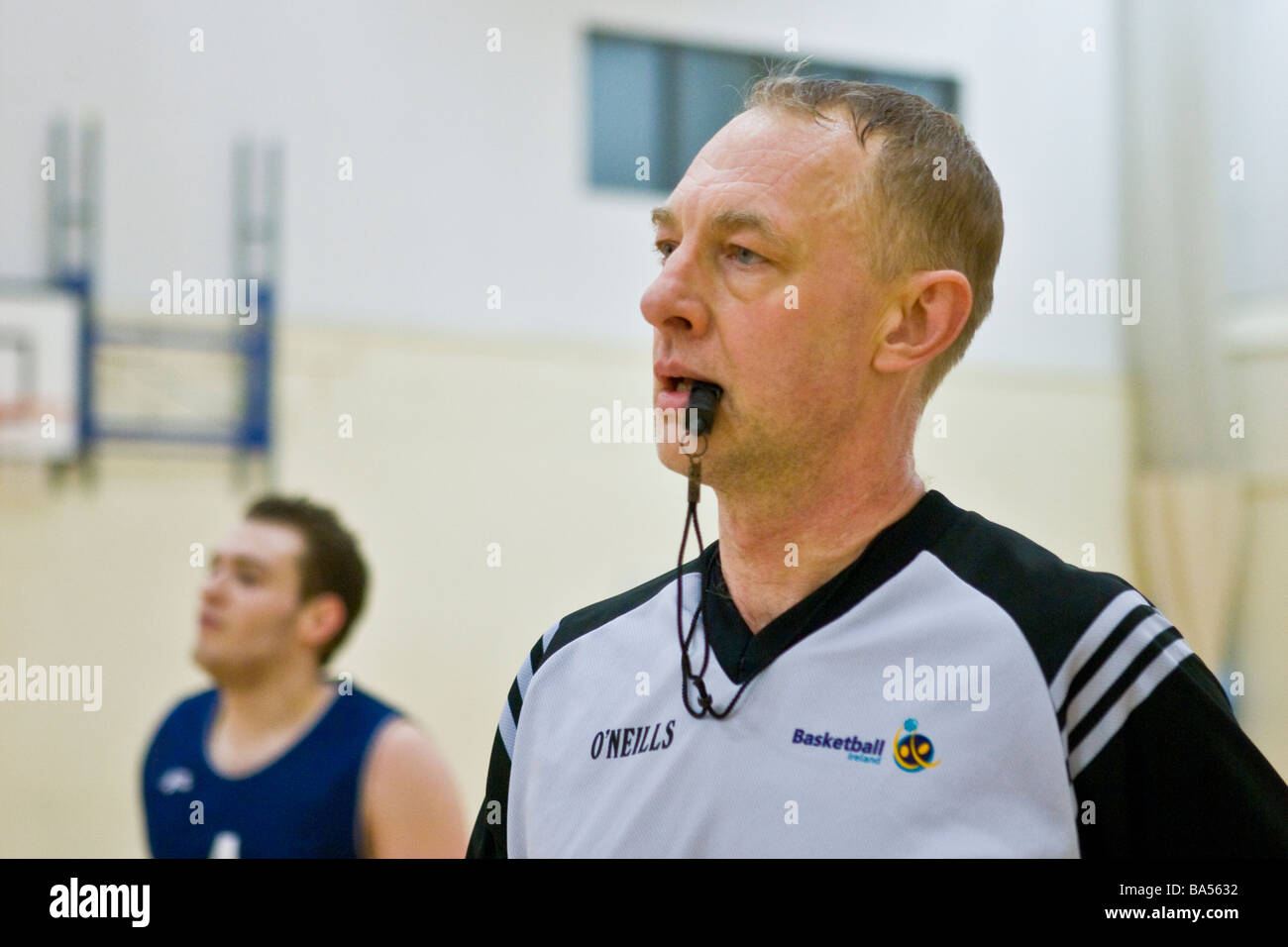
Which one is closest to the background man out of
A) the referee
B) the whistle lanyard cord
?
the referee

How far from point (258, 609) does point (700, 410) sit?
199cm

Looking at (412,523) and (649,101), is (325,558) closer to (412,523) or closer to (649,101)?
(412,523)

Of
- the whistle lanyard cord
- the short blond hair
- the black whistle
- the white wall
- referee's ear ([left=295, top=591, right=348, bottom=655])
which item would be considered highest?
the white wall

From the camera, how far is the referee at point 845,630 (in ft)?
3.42

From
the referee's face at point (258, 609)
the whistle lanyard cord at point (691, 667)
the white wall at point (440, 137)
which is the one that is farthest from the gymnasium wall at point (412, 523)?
the whistle lanyard cord at point (691, 667)

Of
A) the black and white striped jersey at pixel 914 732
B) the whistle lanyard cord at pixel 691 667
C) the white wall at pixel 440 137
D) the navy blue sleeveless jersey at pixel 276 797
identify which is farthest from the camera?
the white wall at pixel 440 137

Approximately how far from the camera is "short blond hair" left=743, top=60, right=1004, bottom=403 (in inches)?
47.5

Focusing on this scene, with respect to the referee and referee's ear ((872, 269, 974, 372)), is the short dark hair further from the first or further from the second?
referee's ear ((872, 269, 974, 372))

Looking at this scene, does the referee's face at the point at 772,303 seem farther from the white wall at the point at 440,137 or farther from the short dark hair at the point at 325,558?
the white wall at the point at 440,137

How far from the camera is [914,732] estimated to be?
42.5 inches

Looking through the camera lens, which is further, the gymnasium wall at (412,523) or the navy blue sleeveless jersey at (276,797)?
the gymnasium wall at (412,523)

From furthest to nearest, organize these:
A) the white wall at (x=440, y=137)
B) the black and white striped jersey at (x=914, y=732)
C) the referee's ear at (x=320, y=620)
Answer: the white wall at (x=440, y=137) < the referee's ear at (x=320, y=620) < the black and white striped jersey at (x=914, y=732)

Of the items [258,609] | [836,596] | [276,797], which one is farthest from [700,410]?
[258,609]

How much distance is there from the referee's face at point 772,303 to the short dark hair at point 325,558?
1774 mm
